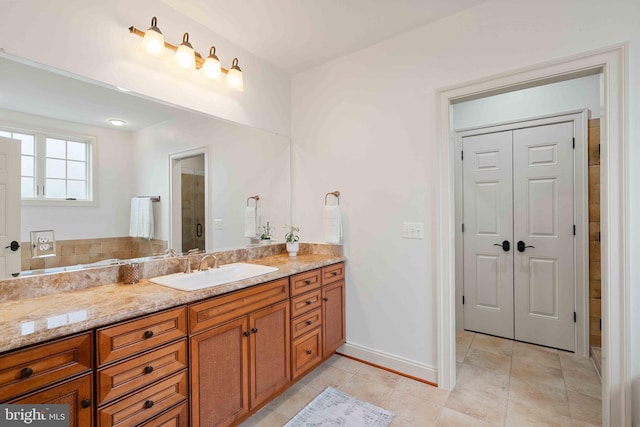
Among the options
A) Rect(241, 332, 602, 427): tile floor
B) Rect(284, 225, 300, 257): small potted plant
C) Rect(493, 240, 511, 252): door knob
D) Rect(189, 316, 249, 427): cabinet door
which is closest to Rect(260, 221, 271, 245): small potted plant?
Rect(284, 225, 300, 257): small potted plant

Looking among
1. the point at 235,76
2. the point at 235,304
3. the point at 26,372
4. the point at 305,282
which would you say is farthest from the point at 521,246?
the point at 26,372

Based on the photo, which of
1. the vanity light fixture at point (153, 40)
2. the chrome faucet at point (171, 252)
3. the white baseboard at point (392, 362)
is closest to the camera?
the vanity light fixture at point (153, 40)

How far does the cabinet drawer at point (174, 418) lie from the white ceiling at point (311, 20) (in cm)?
227

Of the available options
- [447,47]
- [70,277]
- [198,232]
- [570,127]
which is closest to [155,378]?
[70,277]

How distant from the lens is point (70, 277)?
4.79 feet

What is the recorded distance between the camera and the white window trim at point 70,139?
4.53 feet

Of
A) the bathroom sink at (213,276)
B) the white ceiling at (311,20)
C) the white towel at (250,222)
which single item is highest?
the white ceiling at (311,20)

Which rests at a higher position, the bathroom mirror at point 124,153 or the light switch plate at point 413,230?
the bathroom mirror at point 124,153

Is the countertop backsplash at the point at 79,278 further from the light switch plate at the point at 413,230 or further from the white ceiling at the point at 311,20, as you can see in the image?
the white ceiling at the point at 311,20

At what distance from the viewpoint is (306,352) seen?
208cm

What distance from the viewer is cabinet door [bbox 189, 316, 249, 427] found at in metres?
1.39

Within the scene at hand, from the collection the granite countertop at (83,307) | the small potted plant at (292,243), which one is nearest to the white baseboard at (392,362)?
the small potted plant at (292,243)

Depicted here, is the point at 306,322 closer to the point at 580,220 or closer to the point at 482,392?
the point at 482,392

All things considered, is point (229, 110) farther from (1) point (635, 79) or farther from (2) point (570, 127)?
(2) point (570, 127)
